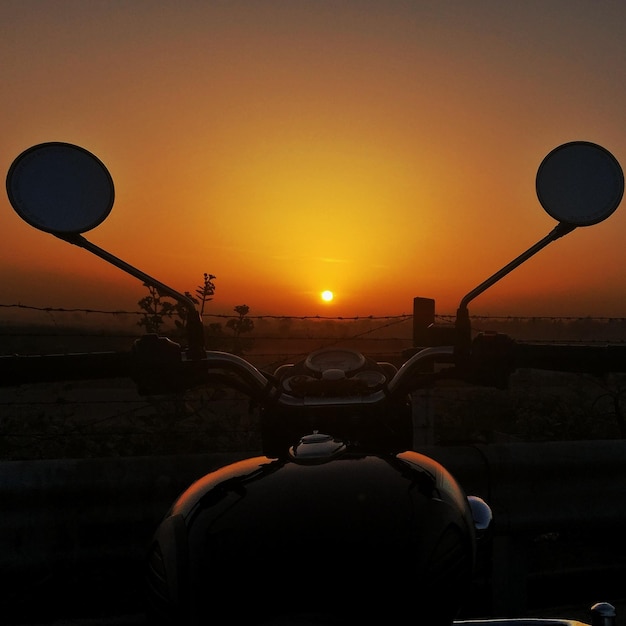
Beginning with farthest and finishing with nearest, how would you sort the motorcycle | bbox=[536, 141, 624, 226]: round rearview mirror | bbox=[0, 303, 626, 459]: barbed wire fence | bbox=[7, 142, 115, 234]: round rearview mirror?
bbox=[0, 303, 626, 459]: barbed wire fence
bbox=[536, 141, 624, 226]: round rearview mirror
bbox=[7, 142, 115, 234]: round rearview mirror
the motorcycle

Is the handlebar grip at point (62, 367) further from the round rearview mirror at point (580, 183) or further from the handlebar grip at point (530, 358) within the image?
the round rearview mirror at point (580, 183)

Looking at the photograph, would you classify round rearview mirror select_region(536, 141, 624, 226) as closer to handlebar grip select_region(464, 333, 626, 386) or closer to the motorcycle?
the motorcycle

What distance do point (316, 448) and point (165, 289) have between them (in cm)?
57

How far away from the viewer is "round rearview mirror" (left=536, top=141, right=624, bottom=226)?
1868mm

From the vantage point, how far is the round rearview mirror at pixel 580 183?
1868mm

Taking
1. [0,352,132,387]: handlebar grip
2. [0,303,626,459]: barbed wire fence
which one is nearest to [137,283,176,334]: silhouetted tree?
[0,303,626,459]: barbed wire fence

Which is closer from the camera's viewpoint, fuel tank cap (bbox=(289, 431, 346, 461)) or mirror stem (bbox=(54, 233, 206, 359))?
fuel tank cap (bbox=(289, 431, 346, 461))

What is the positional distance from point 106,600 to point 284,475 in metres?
3.28

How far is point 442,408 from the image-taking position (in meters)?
11.4

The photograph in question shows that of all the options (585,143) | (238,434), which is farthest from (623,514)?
(238,434)

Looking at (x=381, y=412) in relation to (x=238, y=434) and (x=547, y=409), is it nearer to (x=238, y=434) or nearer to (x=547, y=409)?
(x=238, y=434)

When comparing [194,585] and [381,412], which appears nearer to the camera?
[194,585]

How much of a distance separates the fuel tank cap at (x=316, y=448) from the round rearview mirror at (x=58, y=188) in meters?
0.83

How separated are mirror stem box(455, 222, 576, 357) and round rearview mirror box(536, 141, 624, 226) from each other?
0.18ft
